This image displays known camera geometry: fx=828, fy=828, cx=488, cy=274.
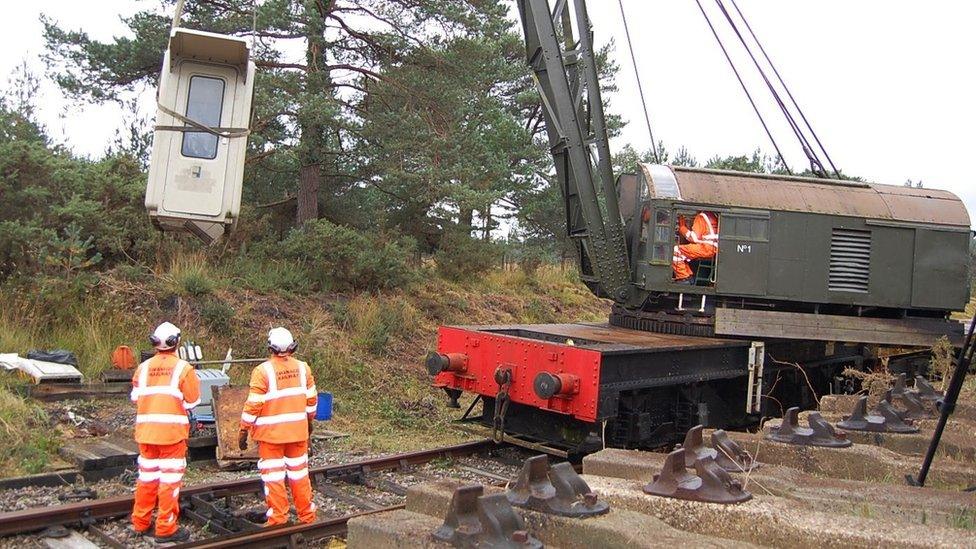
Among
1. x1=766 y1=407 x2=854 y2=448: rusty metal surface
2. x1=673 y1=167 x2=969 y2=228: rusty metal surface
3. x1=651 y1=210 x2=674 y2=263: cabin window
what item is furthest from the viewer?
x1=673 y1=167 x2=969 y2=228: rusty metal surface

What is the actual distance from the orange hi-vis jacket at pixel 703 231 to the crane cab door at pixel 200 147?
501 cm

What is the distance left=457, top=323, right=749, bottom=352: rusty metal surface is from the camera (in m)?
7.95

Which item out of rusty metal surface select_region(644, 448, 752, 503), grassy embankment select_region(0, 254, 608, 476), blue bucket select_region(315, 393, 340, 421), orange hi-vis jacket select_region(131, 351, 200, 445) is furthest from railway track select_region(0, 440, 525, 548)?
rusty metal surface select_region(644, 448, 752, 503)

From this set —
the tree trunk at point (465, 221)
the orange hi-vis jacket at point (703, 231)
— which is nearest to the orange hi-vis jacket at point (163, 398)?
the orange hi-vis jacket at point (703, 231)

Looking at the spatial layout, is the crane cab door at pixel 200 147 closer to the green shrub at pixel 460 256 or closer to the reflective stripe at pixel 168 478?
the reflective stripe at pixel 168 478

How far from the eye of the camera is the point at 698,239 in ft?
30.2

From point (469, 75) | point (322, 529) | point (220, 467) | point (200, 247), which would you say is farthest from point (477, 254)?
point (322, 529)

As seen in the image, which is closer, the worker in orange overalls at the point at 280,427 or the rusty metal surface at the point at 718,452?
the rusty metal surface at the point at 718,452

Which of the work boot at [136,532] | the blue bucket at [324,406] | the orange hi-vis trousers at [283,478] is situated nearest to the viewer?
the work boot at [136,532]

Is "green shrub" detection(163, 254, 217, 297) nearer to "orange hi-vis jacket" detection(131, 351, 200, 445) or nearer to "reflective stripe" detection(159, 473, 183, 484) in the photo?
"orange hi-vis jacket" detection(131, 351, 200, 445)

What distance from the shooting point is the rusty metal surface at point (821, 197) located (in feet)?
30.6

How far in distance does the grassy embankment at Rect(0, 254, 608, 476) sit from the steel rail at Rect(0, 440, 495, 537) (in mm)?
838

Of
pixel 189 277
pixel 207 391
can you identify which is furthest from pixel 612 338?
pixel 189 277

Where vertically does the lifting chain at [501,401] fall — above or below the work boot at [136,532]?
above
